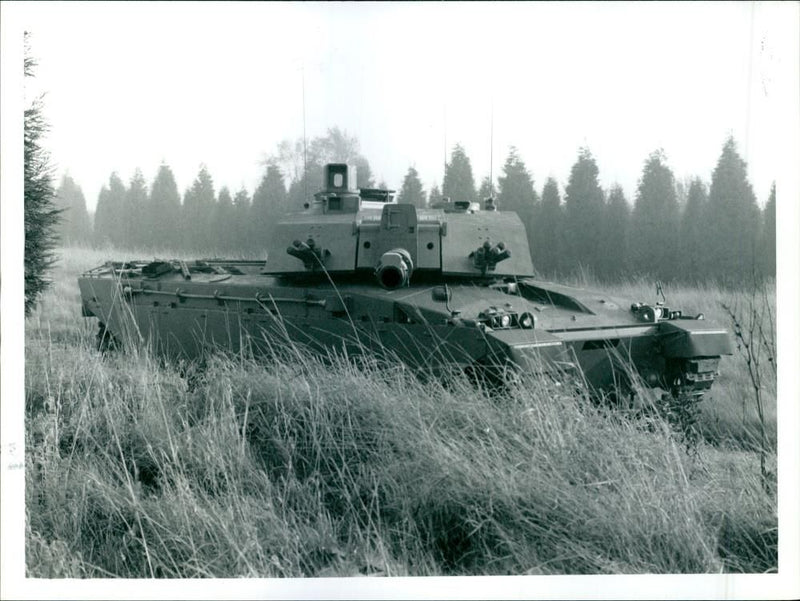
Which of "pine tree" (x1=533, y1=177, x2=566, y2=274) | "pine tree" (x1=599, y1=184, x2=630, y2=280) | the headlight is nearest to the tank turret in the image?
the headlight

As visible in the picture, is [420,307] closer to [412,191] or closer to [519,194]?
[412,191]

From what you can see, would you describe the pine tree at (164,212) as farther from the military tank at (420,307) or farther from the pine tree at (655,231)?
the pine tree at (655,231)

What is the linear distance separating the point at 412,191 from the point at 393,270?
1898 mm

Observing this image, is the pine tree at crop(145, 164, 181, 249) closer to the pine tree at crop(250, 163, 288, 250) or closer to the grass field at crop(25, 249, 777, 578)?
the pine tree at crop(250, 163, 288, 250)

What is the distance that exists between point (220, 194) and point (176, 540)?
17.5 ft

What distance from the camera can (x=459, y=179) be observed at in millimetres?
8914

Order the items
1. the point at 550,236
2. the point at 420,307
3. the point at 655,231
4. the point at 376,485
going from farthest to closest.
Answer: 1. the point at 550,236
2. the point at 655,231
3. the point at 420,307
4. the point at 376,485

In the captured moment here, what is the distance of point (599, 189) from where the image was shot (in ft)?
36.7

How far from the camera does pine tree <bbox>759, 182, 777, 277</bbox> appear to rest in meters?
5.14

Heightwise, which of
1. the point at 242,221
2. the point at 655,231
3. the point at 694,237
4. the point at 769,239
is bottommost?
the point at 769,239

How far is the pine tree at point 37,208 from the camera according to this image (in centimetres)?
652

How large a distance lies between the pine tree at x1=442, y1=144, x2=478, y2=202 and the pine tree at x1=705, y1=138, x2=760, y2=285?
227 cm

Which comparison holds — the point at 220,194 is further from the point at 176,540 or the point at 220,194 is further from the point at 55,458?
the point at 176,540

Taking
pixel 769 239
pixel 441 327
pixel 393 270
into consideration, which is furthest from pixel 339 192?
pixel 769 239
